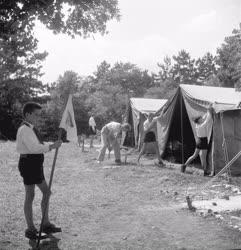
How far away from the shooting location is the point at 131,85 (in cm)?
3600

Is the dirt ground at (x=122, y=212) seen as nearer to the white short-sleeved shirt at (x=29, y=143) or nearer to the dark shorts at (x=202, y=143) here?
the dark shorts at (x=202, y=143)

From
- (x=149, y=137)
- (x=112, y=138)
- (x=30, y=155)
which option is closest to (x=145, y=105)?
(x=149, y=137)

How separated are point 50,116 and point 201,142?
13.7ft

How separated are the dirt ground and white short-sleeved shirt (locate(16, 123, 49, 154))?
1077 mm

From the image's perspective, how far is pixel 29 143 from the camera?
4.27 m

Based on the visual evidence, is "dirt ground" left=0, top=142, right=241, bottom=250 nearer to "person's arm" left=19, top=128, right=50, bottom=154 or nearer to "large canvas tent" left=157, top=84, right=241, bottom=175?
"large canvas tent" left=157, top=84, right=241, bottom=175

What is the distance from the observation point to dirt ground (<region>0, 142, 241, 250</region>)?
14.4ft

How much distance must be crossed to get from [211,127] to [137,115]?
22.6 ft

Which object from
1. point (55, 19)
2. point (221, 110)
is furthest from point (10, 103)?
point (221, 110)

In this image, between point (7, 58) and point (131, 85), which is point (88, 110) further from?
point (131, 85)

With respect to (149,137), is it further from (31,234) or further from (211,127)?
(31,234)

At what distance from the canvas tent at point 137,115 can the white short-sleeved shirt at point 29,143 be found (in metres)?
10.8

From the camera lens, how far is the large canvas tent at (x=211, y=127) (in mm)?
9328

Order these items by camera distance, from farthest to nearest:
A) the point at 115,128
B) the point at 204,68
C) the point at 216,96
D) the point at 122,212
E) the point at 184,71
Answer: the point at 184,71
the point at 204,68
the point at 115,128
the point at 216,96
the point at 122,212
